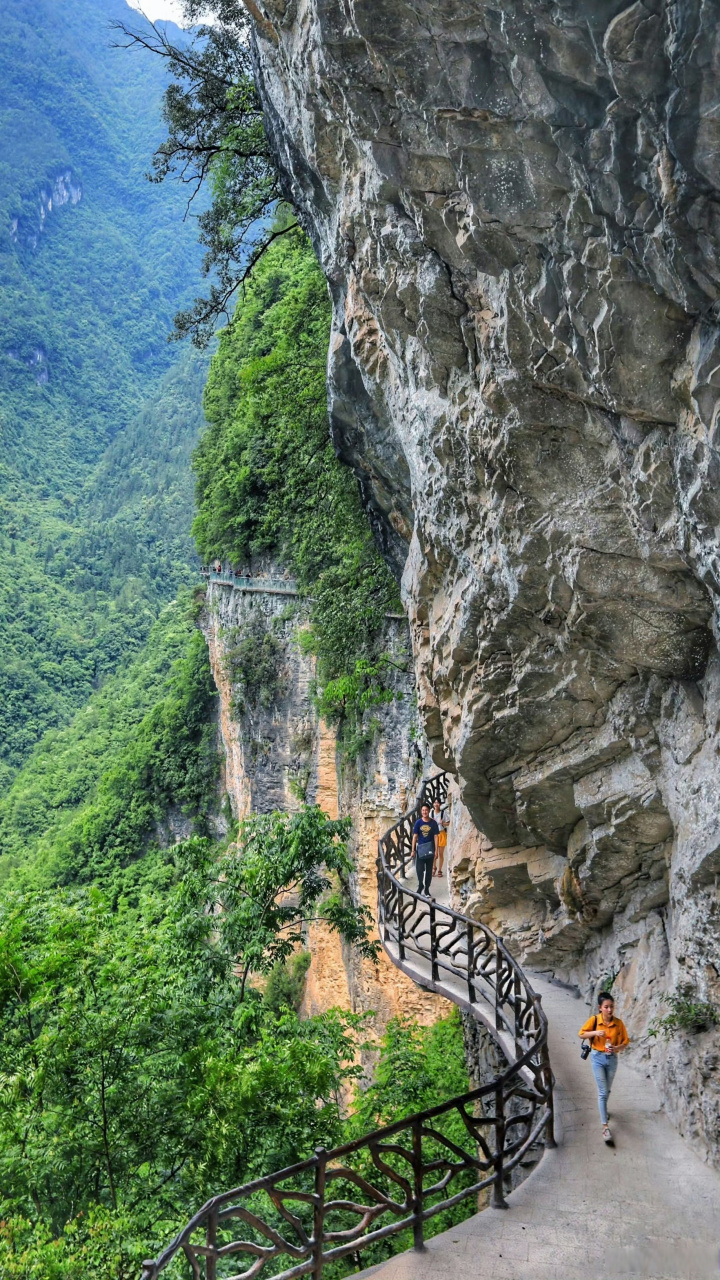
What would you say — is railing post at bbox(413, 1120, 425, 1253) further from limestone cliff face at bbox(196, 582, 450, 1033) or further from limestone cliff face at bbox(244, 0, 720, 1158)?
limestone cliff face at bbox(196, 582, 450, 1033)

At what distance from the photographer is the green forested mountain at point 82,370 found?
7281cm

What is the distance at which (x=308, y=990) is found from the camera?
19.6 meters

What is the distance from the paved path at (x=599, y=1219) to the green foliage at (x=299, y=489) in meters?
10.1

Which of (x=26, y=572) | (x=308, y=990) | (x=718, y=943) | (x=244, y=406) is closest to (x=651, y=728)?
(x=718, y=943)

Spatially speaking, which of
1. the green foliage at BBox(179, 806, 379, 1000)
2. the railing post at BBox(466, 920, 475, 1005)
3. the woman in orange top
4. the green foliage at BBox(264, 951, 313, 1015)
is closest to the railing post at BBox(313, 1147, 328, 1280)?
the woman in orange top

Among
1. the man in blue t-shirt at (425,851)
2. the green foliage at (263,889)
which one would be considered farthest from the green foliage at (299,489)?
the green foliage at (263,889)

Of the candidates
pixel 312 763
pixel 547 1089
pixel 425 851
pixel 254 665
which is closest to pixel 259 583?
pixel 254 665

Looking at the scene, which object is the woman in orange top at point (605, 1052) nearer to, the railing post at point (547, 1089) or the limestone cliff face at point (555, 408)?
the railing post at point (547, 1089)

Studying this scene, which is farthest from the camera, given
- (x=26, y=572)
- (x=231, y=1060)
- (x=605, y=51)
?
(x=26, y=572)

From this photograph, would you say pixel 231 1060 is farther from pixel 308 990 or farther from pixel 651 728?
pixel 308 990

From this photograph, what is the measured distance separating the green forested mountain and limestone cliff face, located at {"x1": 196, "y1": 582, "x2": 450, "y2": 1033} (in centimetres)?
3868

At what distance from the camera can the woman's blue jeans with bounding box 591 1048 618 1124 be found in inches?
276

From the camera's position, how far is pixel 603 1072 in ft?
23.0

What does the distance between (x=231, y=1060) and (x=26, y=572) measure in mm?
74314
